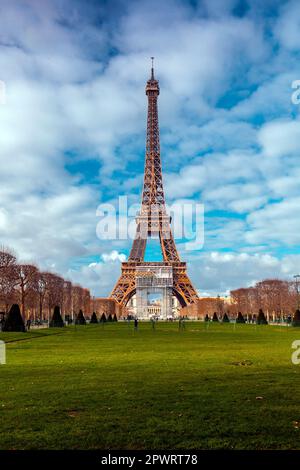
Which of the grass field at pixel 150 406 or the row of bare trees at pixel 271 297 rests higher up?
the row of bare trees at pixel 271 297

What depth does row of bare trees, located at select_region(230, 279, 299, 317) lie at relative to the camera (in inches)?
2785

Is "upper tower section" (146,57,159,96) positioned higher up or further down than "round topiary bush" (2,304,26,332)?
higher up

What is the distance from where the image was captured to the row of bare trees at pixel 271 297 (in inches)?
2785

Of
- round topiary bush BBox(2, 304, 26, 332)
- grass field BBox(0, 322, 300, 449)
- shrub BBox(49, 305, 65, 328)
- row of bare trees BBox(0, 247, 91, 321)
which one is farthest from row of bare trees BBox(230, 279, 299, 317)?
grass field BBox(0, 322, 300, 449)

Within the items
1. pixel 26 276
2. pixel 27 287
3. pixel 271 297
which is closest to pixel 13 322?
pixel 26 276

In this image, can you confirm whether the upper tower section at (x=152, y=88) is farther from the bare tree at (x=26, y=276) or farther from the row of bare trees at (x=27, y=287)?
the bare tree at (x=26, y=276)

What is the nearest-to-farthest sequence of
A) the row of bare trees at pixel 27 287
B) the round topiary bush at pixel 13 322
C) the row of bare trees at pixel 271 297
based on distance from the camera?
the round topiary bush at pixel 13 322
the row of bare trees at pixel 27 287
the row of bare trees at pixel 271 297

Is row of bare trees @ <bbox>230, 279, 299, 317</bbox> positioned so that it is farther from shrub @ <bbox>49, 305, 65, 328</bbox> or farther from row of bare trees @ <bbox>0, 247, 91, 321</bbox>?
shrub @ <bbox>49, 305, 65, 328</bbox>

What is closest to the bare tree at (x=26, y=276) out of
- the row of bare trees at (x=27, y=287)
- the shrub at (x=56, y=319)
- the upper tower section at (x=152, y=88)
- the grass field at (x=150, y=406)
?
the row of bare trees at (x=27, y=287)

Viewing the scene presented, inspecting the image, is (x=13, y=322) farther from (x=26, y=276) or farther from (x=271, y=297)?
(x=271, y=297)

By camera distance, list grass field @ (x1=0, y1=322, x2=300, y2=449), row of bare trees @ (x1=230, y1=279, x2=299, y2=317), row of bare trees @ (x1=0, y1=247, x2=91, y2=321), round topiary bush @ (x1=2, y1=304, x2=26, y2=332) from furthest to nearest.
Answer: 1. row of bare trees @ (x1=230, y1=279, x2=299, y2=317)
2. row of bare trees @ (x1=0, y1=247, x2=91, y2=321)
3. round topiary bush @ (x1=2, y1=304, x2=26, y2=332)
4. grass field @ (x1=0, y1=322, x2=300, y2=449)

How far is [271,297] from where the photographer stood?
73.6 m

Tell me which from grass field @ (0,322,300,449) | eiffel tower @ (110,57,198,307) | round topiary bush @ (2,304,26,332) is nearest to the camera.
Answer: grass field @ (0,322,300,449)
